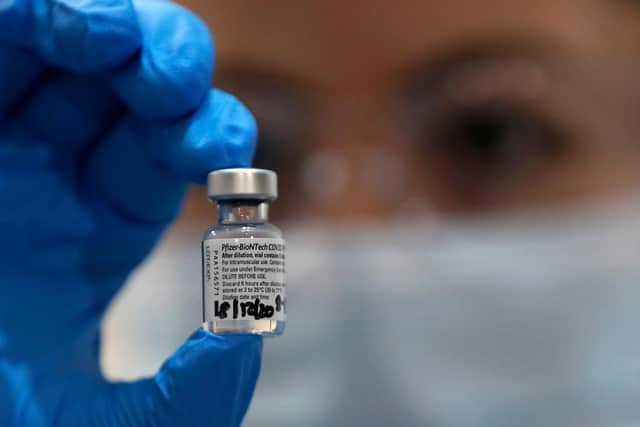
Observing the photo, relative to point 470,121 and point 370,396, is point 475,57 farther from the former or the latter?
point 370,396

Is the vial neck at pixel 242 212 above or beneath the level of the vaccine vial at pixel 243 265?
above

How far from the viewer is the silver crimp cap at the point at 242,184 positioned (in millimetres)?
652

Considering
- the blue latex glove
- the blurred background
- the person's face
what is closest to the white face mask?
the blurred background

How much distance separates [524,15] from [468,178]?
0.40m

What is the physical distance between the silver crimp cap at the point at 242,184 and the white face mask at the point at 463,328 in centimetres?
92

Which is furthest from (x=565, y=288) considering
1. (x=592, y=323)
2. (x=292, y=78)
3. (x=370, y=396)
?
(x=292, y=78)

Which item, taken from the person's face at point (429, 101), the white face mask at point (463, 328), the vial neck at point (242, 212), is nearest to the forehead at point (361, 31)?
the person's face at point (429, 101)

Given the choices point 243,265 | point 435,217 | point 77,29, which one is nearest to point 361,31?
point 435,217

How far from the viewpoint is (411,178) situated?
177 centimetres

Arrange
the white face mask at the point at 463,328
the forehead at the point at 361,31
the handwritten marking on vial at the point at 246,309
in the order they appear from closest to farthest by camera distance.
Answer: the handwritten marking on vial at the point at 246,309 < the white face mask at the point at 463,328 < the forehead at the point at 361,31

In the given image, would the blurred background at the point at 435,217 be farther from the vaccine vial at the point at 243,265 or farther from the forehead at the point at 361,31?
the vaccine vial at the point at 243,265

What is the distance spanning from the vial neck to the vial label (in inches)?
1.4

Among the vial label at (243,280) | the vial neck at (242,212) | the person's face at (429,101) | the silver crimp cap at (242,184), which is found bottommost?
the vial label at (243,280)

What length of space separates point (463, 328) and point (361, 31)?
70 centimetres
